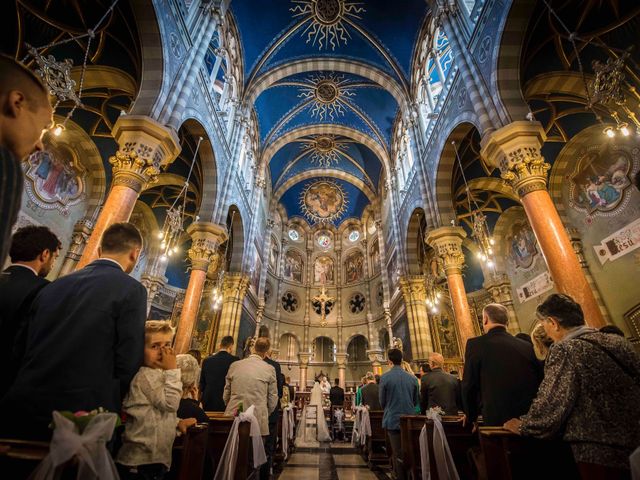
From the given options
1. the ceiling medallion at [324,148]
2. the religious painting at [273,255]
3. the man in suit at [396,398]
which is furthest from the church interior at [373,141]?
the religious painting at [273,255]

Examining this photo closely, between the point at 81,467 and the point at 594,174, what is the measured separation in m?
11.8

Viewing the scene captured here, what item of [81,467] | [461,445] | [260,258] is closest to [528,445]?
[461,445]

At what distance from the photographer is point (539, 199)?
5.06m

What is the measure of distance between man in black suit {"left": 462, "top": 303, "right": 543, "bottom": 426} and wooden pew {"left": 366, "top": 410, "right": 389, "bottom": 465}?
3.74 m

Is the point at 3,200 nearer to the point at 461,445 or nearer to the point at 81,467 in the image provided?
the point at 81,467

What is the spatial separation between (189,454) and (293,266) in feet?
69.4

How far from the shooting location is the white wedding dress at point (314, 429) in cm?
812

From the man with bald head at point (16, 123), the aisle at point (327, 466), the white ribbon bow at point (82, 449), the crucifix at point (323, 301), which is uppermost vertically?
the crucifix at point (323, 301)

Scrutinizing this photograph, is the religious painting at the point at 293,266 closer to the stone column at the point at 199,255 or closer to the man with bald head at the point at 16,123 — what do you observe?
the stone column at the point at 199,255

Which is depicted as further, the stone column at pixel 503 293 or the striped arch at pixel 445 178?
the stone column at pixel 503 293

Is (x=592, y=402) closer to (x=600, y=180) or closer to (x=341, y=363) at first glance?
(x=600, y=180)

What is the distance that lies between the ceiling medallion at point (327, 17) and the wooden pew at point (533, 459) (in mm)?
15206

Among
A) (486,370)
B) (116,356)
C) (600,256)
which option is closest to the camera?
(116,356)

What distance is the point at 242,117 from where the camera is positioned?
1192 cm
